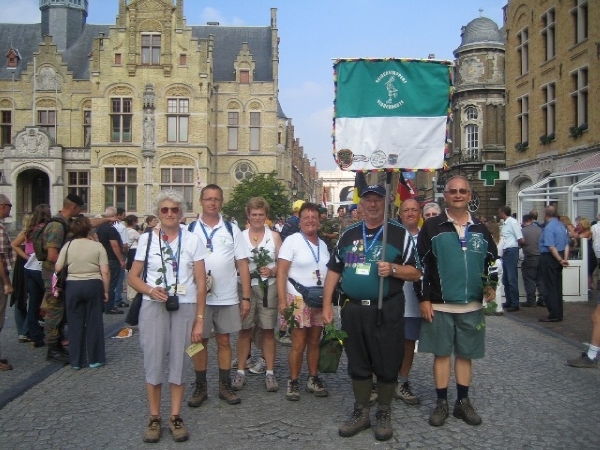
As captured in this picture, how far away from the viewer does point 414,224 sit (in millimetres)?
6277

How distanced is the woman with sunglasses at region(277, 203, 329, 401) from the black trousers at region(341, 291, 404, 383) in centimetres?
92

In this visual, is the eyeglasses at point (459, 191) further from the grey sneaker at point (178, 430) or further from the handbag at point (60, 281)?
the handbag at point (60, 281)

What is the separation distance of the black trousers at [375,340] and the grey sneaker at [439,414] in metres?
0.52

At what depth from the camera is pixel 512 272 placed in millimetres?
12375

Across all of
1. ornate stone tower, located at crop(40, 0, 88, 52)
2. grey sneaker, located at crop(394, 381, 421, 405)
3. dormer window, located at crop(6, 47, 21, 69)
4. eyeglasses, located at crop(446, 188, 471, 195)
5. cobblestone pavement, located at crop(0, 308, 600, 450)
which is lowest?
cobblestone pavement, located at crop(0, 308, 600, 450)

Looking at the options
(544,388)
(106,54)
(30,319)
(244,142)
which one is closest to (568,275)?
(544,388)

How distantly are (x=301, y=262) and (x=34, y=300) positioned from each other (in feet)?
15.0

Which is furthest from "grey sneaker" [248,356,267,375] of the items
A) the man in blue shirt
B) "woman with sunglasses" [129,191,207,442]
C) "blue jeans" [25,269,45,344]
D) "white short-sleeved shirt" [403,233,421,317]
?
the man in blue shirt

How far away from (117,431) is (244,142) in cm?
3616

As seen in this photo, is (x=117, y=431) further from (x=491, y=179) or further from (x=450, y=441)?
(x=491, y=179)

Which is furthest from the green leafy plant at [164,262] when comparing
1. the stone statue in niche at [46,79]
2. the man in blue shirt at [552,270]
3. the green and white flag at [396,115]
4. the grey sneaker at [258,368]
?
Result: the stone statue in niche at [46,79]

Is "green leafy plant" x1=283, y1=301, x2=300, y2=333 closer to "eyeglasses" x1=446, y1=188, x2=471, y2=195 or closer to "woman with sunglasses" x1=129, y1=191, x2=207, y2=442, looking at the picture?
"woman with sunglasses" x1=129, y1=191, x2=207, y2=442

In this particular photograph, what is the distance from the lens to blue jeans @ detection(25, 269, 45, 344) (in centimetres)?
846

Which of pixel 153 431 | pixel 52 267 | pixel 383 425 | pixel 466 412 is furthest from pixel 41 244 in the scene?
pixel 466 412
